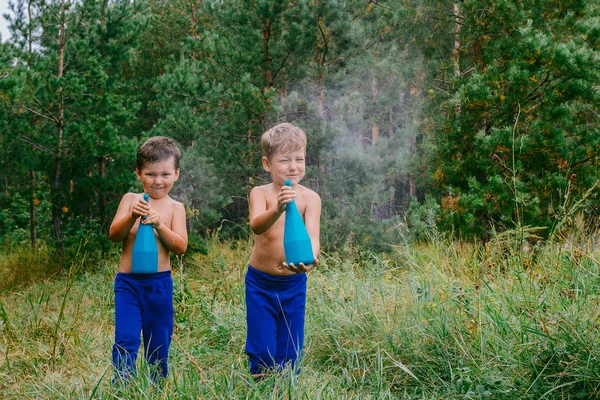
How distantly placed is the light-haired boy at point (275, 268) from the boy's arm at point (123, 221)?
581 millimetres

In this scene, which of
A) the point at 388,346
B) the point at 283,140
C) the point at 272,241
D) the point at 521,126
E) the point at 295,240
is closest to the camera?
the point at 295,240

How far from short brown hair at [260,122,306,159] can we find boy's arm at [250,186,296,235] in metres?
0.21

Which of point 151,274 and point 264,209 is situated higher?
point 264,209

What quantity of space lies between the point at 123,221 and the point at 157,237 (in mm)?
198

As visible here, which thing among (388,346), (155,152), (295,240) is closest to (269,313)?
(295,240)

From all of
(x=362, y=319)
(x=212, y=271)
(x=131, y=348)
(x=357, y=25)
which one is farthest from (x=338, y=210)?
(x=131, y=348)

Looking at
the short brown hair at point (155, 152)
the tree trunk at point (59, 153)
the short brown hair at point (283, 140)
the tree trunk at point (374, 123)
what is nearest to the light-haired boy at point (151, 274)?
the short brown hair at point (155, 152)

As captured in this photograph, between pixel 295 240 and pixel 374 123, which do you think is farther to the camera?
pixel 374 123

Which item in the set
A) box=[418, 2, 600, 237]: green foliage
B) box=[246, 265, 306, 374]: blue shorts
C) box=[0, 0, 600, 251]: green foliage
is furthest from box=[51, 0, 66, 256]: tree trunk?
box=[246, 265, 306, 374]: blue shorts

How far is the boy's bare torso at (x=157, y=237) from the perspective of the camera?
274 centimetres

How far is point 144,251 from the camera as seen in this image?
8.68 feet

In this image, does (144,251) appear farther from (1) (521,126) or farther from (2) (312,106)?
(1) (521,126)

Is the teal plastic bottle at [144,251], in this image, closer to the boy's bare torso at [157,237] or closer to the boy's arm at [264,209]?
the boy's bare torso at [157,237]

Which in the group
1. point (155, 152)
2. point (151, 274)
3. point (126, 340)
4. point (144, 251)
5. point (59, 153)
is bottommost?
point (126, 340)
